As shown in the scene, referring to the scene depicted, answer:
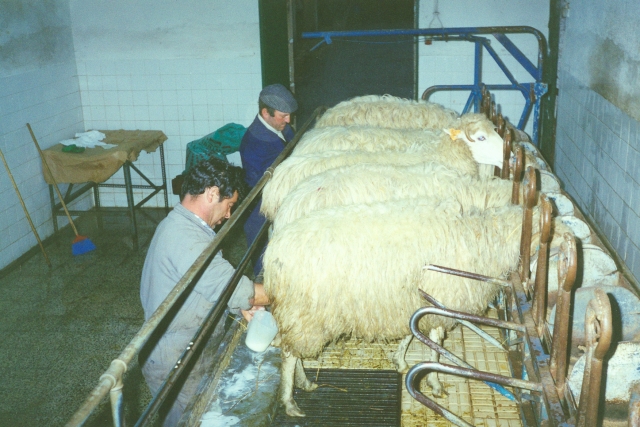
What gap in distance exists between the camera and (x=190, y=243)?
9.71ft

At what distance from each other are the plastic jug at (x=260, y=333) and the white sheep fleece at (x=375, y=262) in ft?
1.74

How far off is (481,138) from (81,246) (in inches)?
202

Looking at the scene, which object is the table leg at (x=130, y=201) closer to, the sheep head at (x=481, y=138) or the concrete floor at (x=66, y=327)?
the concrete floor at (x=66, y=327)

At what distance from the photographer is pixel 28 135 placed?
6949 millimetres

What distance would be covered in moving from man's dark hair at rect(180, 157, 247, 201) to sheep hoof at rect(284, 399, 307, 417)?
4.27 feet

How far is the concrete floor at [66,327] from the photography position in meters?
4.43

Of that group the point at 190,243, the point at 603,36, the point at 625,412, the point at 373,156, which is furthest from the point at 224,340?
the point at 603,36

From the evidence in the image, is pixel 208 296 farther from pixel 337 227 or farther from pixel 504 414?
pixel 504 414

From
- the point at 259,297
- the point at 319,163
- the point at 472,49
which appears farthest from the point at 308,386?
the point at 472,49

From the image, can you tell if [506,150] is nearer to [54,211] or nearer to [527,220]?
[527,220]

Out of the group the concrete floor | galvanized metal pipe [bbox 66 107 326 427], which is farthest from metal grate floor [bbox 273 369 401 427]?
the concrete floor

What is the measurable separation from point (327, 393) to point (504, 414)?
1.08 meters

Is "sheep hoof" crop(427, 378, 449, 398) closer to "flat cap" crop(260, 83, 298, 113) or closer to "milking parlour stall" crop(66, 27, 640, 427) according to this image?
"milking parlour stall" crop(66, 27, 640, 427)

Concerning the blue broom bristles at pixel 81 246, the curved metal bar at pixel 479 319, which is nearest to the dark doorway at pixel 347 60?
the blue broom bristles at pixel 81 246
